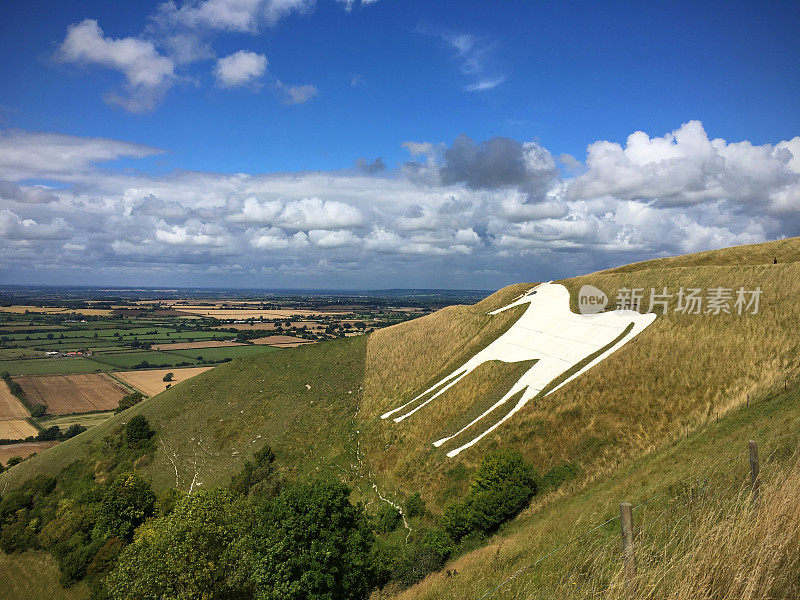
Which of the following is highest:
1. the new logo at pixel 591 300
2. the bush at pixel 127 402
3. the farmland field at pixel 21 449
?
the new logo at pixel 591 300

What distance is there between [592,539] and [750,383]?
75.9 feet

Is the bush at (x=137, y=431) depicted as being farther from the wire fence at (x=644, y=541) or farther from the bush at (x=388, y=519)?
the wire fence at (x=644, y=541)

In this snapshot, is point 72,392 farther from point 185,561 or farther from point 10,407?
point 185,561

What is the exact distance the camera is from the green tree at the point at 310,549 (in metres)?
22.5

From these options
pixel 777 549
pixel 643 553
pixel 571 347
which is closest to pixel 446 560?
pixel 643 553

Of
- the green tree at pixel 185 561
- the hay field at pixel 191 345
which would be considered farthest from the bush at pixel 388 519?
the hay field at pixel 191 345

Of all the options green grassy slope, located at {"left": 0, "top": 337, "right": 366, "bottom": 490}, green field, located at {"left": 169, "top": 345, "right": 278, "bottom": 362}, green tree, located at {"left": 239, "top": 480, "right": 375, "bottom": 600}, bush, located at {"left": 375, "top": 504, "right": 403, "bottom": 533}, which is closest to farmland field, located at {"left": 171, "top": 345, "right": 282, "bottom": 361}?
green field, located at {"left": 169, "top": 345, "right": 278, "bottom": 362}

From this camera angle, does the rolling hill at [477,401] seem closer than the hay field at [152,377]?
Yes

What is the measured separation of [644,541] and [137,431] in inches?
2589

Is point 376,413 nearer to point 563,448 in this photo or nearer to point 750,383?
point 563,448

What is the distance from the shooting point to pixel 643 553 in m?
8.43

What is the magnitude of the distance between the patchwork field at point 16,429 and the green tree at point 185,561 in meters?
82.7

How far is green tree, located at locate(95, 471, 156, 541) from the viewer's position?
43000 millimetres

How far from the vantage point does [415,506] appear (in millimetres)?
34281
